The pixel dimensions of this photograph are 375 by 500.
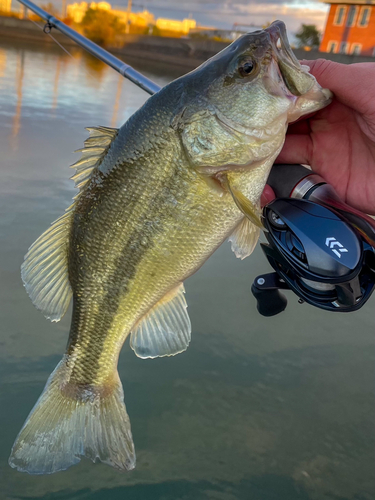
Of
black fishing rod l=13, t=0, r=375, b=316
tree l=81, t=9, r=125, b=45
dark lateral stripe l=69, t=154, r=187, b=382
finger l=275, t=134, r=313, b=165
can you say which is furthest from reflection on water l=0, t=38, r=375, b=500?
tree l=81, t=9, r=125, b=45

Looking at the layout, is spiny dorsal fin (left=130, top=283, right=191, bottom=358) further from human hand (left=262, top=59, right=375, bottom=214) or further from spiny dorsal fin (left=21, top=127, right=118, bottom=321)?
human hand (left=262, top=59, right=375, bottom=214)

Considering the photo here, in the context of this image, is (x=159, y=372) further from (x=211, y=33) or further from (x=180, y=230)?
(x=211, y=33)

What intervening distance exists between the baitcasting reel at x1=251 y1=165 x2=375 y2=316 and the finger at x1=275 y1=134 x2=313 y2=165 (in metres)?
0.36

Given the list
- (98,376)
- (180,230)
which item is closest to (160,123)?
(180,230)

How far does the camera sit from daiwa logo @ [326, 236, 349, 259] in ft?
3.95

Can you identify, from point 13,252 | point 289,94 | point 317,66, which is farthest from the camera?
point 13,252

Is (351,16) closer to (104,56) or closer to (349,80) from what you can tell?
(104,56)

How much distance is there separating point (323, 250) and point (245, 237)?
28 cm

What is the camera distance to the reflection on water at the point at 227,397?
159cm

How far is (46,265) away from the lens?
1408 millimetres

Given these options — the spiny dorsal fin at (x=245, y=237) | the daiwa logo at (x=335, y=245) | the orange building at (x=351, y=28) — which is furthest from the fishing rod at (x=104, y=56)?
the orange building at (x=351, y=28)

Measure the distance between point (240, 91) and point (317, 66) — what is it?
384 millimetres

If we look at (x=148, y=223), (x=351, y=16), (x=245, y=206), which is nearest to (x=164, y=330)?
(x=148, y=223)

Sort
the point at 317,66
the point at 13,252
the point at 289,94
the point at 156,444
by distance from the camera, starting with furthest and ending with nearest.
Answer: the point at 13,252, the point at 156,444, the point at 317,66, the point at 289,94
